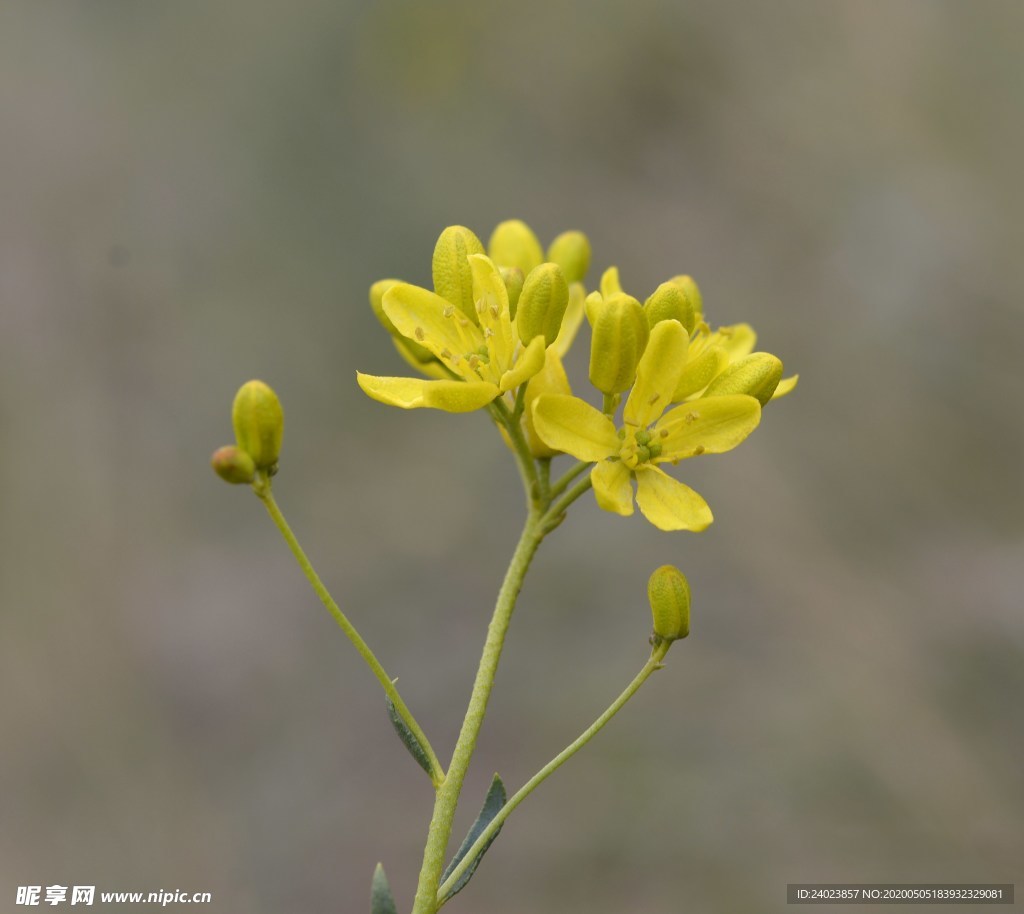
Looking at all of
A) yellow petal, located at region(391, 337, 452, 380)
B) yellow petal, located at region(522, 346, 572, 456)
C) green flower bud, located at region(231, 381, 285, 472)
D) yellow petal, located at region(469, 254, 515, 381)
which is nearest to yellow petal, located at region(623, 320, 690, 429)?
yellow petal, located at region(522, 346, 572, 456)

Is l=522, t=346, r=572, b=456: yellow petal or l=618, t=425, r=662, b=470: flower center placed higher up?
l=522, t=346, r=572, b=456: yellow petal

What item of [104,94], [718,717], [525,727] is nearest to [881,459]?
[718,717]

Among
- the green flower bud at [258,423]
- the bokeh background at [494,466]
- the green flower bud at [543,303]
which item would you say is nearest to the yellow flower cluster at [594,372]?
the green flower bud at [543,303]

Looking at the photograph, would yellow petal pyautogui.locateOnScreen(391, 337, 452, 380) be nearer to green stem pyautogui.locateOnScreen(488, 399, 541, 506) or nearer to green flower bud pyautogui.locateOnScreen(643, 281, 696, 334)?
green stem pyautogui.locateOnScreen(488, 399, 541, 506)

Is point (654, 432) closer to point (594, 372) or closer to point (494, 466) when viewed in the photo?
point (594, 372)

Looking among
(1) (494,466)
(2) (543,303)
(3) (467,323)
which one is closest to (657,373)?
(2) (543,303)

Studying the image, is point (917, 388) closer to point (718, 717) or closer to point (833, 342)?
point (833, 342)
